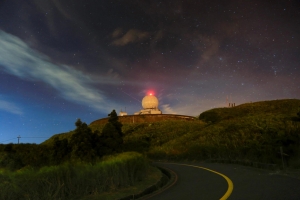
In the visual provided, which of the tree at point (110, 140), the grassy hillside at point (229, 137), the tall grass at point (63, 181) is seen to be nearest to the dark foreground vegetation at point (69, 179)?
the tall grass at point (63, 181)

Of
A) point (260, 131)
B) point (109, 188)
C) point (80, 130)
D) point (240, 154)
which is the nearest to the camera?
point (109, 188)

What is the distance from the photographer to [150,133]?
5091cm

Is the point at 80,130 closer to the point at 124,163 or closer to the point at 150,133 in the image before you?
the point at 124,163

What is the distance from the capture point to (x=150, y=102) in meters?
73.1

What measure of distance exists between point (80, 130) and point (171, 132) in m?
32.9

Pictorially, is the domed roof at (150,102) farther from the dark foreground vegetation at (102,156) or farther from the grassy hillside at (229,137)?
the dark foreground vegetation at (102,156)

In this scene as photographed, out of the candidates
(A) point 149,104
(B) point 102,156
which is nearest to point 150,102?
(A) point 149,104

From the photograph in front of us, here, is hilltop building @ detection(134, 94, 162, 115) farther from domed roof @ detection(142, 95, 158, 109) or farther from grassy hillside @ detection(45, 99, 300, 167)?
grassy hillside @ detection(45, 99, 300, 167)

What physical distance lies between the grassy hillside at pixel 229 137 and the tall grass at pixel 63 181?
965cm

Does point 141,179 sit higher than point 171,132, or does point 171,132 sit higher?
point 171,132

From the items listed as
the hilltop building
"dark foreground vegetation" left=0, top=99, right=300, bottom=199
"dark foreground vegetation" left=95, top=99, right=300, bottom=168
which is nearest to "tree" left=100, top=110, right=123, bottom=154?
"dark foreground vegetation" left=0, top=99, right=300, bottom=199

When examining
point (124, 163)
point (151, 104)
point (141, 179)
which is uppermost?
point (151, 104)

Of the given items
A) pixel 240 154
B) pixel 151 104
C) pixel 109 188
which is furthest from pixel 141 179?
pixel 151 104

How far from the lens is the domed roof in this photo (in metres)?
73.1
